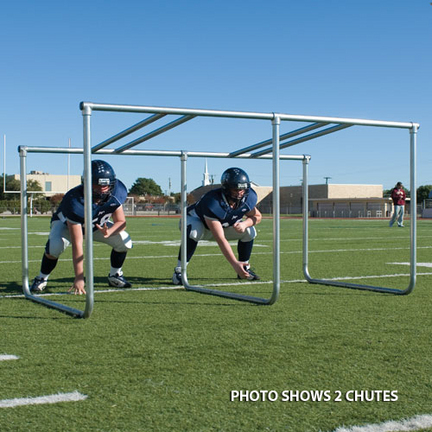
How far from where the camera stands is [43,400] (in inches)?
106

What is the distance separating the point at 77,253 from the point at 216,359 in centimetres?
233

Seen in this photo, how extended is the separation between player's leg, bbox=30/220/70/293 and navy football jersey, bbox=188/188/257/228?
1.36m

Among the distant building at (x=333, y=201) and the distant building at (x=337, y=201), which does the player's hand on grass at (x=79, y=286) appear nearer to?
the distant building at (x=333, y=201)

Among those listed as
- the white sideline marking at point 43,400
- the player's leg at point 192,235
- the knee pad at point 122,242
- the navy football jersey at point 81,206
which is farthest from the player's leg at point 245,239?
the white sideline marking at point 43,400

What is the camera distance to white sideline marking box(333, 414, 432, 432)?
7.82 feet

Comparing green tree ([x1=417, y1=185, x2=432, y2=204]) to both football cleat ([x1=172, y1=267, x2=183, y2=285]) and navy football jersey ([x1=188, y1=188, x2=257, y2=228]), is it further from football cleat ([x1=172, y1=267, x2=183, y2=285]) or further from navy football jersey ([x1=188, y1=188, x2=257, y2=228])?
football cleat ([x1=172, y1=267, x2=183, y2=285])

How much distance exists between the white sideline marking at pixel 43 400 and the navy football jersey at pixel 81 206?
9.65ft

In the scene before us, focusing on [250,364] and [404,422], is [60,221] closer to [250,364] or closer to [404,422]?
[250,364]

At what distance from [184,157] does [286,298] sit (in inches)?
81.8

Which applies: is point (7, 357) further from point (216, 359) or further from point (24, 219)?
point (24, 219)

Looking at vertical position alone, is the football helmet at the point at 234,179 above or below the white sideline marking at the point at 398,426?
above

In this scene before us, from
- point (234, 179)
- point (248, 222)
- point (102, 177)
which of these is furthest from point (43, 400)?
Answer: point (248, 222)

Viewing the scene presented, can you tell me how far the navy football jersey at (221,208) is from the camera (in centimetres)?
634

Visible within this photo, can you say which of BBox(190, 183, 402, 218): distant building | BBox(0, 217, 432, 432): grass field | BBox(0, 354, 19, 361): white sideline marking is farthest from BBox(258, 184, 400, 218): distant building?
BBox(0, 354, 19, 361): white sideline marking
